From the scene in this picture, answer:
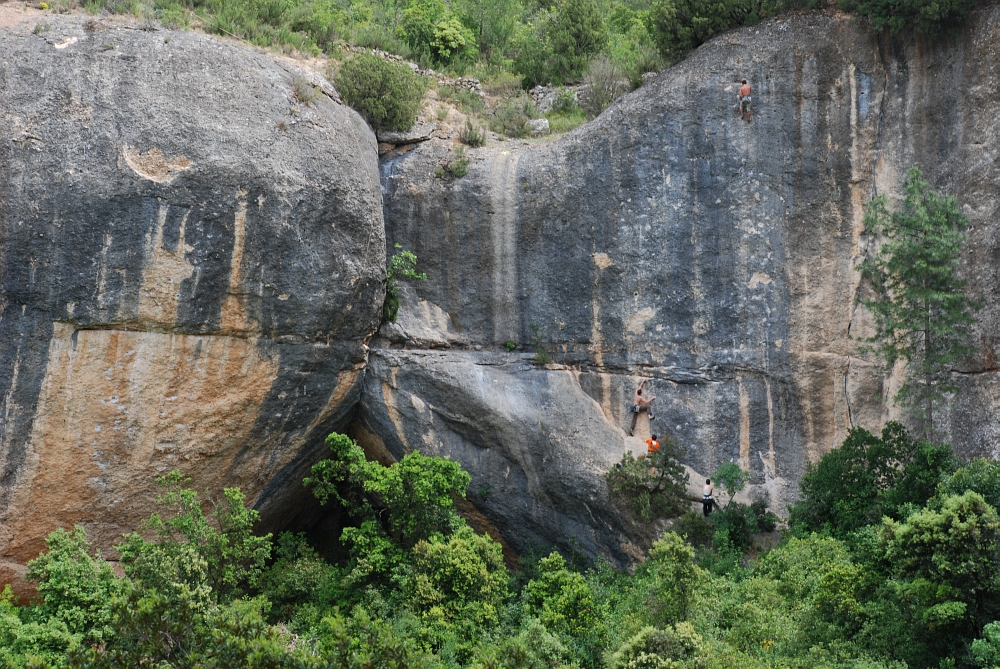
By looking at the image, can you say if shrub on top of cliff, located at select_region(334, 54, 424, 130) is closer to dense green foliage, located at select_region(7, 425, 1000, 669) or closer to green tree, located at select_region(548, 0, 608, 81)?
green tree, located at select_region(548, 0, 608, 81)

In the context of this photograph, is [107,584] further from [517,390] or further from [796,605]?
[796,605]

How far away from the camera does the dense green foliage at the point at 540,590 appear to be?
35.4ft

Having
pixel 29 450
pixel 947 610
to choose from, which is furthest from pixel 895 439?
pixel 29 450

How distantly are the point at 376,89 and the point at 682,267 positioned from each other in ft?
23.8

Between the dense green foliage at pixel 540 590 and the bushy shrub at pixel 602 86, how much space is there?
28.5 ft

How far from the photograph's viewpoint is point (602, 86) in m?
21.1

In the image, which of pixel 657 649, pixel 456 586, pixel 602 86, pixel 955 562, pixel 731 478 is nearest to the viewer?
pixel 955 562

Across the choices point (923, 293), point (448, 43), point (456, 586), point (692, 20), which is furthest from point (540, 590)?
point (448, 43)

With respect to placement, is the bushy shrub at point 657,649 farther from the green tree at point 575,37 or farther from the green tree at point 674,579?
the green tree at point 575,37

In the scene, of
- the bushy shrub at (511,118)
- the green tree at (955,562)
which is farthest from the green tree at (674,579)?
the bushy shrub at (511,118)

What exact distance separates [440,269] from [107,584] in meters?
8.55

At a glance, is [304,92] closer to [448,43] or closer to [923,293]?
[448,43]

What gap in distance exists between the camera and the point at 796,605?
13.7 meters

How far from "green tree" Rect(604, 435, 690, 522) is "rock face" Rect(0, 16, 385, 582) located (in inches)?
229
